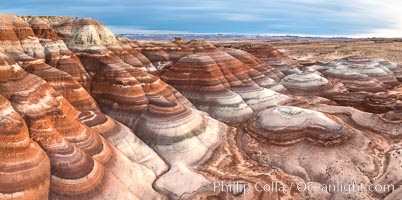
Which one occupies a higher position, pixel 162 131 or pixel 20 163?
pixel 20 163

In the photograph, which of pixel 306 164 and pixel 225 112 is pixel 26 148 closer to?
pixel 306 164

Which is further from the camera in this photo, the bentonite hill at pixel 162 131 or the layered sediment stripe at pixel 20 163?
the bentonite hill at pixel 162 131

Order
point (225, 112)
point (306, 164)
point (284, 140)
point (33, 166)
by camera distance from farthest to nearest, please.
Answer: point (225, 112) → point (284, 140) → point (306, 164) → point (33, 166)

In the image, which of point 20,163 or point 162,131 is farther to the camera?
point 162,131

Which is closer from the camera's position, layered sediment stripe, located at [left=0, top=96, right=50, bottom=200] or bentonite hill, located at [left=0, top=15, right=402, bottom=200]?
layered sediment stripe, located at [left=0, top=96, right=50, bottom=200]

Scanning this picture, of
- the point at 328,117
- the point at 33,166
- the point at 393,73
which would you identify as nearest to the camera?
the point at 33,166

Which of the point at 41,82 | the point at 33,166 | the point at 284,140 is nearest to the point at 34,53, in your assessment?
the point at 41,82

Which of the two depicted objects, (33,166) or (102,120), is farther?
(102,120)

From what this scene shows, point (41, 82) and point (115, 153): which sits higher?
point (41, 82)
